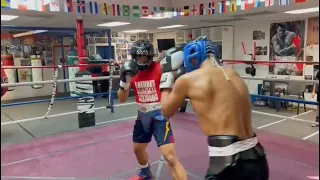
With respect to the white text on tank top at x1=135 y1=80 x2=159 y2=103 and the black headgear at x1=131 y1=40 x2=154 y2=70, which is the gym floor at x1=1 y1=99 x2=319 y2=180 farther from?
the black headgear at x1=131 y1=40 x2=154 y2=70

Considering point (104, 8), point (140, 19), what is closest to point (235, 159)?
point (104, 8)

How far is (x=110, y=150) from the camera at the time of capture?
10.3ft

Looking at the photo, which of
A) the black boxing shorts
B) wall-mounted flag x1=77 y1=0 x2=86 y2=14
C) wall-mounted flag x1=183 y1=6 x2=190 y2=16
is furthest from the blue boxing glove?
wall-mounted flag x1=183 y1=6 x2=190 y2=16

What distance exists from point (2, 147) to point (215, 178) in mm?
816

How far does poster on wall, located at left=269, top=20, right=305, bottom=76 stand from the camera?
6.37 metres

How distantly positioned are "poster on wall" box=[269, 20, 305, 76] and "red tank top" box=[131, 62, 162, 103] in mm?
5053

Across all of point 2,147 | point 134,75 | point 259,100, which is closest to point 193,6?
point 259,100

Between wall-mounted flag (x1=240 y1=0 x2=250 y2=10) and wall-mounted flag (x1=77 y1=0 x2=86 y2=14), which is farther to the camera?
wall-mounted flag (x1=77 y1=0 x2=86 y2=14)

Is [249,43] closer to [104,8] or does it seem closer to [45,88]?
[104,8]

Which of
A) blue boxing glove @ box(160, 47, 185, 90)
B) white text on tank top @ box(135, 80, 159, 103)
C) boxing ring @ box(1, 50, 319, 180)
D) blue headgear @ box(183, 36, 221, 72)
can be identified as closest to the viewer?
blue headgear @ box(183, 36, 221, 72)

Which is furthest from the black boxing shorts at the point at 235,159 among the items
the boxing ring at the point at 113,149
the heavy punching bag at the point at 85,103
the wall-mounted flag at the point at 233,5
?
the wall-mounted flag at the point at 233,5

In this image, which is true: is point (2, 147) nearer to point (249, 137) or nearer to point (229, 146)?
point (229, 146)

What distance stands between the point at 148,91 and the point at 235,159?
3.59 ft

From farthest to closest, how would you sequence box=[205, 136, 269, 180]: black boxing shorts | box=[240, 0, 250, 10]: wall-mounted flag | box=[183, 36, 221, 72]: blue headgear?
box=[240, 0, 250, 10]: wall-mounted flag, box=[183, 36, 221, 72]: blue headgear, box=[205, 136, 269, 180]: black boxing shorts
